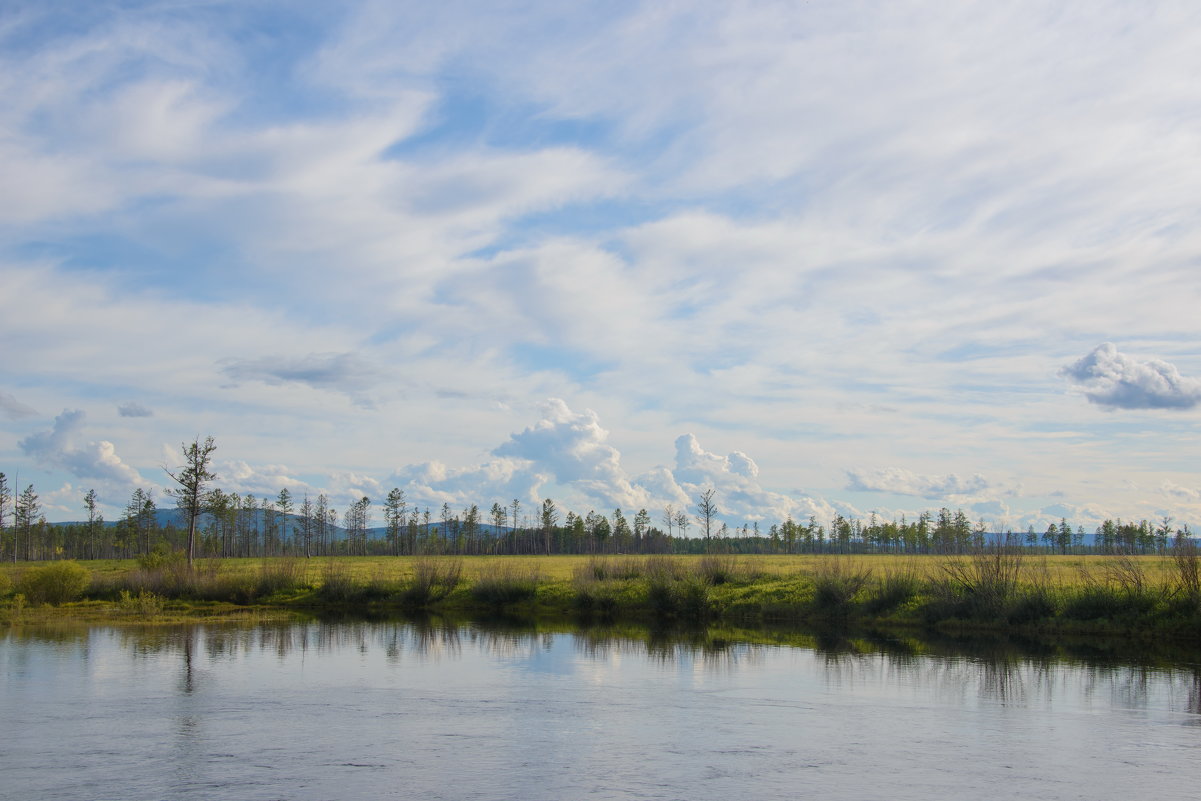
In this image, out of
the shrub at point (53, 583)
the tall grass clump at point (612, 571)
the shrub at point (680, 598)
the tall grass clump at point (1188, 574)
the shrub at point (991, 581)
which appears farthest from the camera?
the shrub at point (53, 583)

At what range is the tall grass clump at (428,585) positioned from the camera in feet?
166

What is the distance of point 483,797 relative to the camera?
13.1m

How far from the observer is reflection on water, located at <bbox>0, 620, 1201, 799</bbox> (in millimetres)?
13938

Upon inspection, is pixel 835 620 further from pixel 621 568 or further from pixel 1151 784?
pixel 1151 784

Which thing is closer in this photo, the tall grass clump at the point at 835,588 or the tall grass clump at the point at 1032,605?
the tall grass clump at the point at 1032,605

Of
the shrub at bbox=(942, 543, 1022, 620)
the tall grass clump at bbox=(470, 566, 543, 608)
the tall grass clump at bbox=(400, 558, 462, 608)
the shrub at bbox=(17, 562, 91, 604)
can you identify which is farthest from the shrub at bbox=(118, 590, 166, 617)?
the shrub at bbox=(942, 543, 1022, 620)

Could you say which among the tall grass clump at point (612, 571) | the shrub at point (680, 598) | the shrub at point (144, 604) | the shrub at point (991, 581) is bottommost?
the shrub at point (144, 604)

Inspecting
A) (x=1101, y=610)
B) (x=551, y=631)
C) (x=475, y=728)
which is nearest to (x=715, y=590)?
(x=551, y=631)

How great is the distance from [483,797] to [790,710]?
9.29 meters

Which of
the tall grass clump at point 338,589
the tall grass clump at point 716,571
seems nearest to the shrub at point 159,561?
the tall grass clump at point 338,589

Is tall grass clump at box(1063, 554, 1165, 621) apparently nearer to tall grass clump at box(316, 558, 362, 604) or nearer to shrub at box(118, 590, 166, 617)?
tall grass clump at box(316, 558, 362, 604)

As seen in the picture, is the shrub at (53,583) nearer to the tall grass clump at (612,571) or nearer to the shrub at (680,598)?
the tall grass clump at (612,571)

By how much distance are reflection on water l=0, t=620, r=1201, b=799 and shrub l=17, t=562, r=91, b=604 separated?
19291 mm

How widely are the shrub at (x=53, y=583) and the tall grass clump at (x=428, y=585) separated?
17.8 meters
